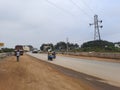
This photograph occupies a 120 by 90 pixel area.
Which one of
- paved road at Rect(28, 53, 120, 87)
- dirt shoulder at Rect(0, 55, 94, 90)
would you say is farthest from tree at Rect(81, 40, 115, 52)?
dirt shoulder at Rect(0, 55, 94, 90)

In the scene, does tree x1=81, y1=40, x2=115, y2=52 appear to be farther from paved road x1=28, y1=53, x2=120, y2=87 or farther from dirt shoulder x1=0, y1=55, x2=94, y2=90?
dirt shoulder x1=0, y1=55, x2=94, y2=90

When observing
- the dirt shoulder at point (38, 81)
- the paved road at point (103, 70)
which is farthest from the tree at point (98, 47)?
the dirt shoulder at point (38, 81)

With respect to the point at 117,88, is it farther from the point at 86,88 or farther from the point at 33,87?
the point at 33,87

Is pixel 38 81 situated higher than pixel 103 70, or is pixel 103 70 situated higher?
pixel 103 70

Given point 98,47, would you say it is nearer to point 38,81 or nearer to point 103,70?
point 103,70

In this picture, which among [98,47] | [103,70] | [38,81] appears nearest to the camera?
[38,81]

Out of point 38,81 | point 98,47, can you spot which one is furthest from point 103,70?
point 98,47

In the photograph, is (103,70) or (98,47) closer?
(103,70)

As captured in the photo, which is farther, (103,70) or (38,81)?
(103,70)

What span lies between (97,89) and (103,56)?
1791 inches

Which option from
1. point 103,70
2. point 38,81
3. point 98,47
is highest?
point 98,47

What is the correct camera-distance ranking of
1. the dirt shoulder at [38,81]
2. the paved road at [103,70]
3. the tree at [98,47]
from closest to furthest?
the dirt shoulder at [38,81] < the paved road at [103,70] < the tree at [98,47]

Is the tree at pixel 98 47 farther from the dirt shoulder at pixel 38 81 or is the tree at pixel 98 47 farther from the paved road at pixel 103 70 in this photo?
the dirt shoulder at pixel 38 81

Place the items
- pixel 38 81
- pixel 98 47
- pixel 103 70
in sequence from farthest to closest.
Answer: pixel 98 47, pixel 103 70, pixel 38 81
